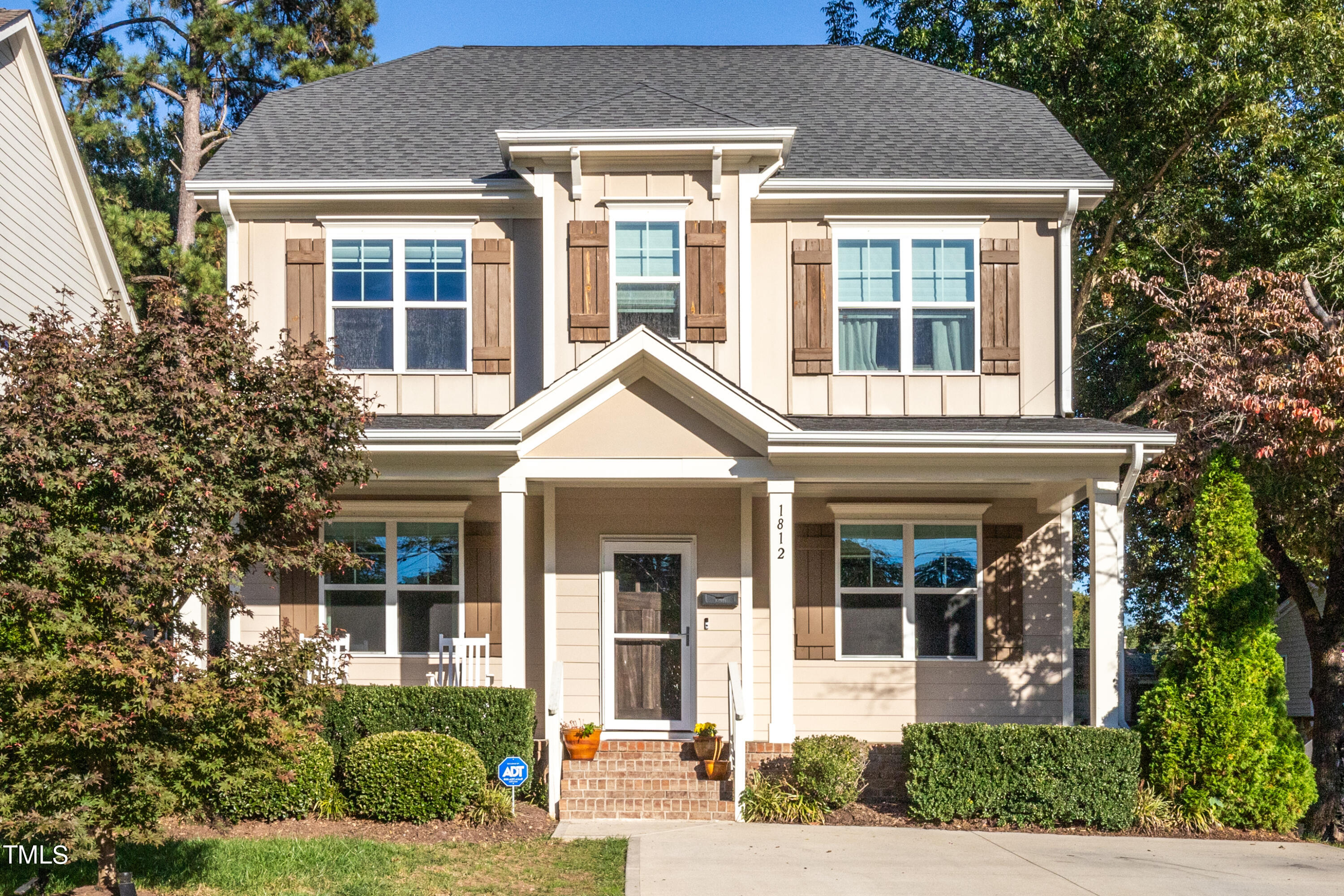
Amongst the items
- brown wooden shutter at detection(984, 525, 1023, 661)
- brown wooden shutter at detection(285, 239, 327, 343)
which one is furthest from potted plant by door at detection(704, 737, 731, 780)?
brown wooden shutter at detection(285, 239, 327, 343)

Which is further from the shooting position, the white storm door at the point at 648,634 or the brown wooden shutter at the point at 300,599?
the brown wooden shutter at the point at 300,599

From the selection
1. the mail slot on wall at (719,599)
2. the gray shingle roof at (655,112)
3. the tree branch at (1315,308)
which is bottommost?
the mail slot on wall at (719,599)

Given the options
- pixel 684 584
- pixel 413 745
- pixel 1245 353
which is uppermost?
pixel 1245 353

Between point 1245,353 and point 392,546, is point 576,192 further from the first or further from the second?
point 1245,353

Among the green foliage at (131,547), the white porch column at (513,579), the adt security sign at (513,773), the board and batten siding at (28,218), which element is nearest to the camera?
the green foliage at (131,547)

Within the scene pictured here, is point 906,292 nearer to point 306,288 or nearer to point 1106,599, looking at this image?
point 1106,599

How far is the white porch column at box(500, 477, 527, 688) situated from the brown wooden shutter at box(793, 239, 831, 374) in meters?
3.39

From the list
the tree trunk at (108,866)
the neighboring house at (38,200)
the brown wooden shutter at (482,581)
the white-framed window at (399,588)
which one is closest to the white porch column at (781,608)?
the brown wooden shutter at (482,581)

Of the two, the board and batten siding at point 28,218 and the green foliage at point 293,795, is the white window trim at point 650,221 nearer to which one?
the green foliage at point 293,795

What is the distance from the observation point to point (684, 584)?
13.0 meters

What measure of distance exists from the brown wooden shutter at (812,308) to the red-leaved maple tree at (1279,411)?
3.42 metres

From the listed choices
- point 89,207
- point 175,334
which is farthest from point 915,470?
point 89,207

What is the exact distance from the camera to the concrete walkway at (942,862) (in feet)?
26.8

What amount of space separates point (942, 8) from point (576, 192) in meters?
11.2
